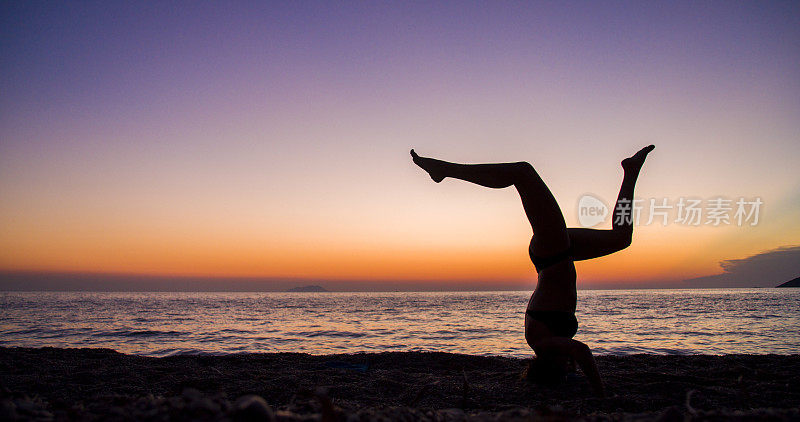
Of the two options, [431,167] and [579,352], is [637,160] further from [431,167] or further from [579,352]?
[431,167]

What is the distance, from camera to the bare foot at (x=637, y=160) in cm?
398

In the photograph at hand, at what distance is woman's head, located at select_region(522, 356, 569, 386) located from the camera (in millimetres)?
4483

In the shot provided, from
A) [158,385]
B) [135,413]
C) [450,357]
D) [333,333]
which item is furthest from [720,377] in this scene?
[333,333]

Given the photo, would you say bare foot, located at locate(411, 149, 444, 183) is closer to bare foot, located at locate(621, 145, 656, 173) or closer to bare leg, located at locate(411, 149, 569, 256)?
bare leg, located at locate(411, 149, 569, 256)

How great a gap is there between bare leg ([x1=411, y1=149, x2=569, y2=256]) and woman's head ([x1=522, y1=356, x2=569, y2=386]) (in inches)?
63.4

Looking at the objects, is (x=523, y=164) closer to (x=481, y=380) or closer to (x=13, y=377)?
(x=481, y=380)

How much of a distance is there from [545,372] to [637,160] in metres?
2.52

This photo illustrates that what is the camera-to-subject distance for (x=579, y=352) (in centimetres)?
353

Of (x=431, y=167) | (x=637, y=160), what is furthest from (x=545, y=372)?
(x=431, y=167)

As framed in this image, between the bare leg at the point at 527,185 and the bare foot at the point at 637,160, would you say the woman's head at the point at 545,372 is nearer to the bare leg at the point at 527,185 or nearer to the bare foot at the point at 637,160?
the bare leg at the point at 527,185

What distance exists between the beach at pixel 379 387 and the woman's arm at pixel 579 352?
0.26 metres

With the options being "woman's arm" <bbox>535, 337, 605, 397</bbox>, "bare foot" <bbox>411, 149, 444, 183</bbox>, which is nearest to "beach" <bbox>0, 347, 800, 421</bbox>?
"woman's arm" <bbox>535, 337, 605, 397</bbox>

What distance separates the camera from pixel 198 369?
6270mm

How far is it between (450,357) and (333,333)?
882 centimetres
